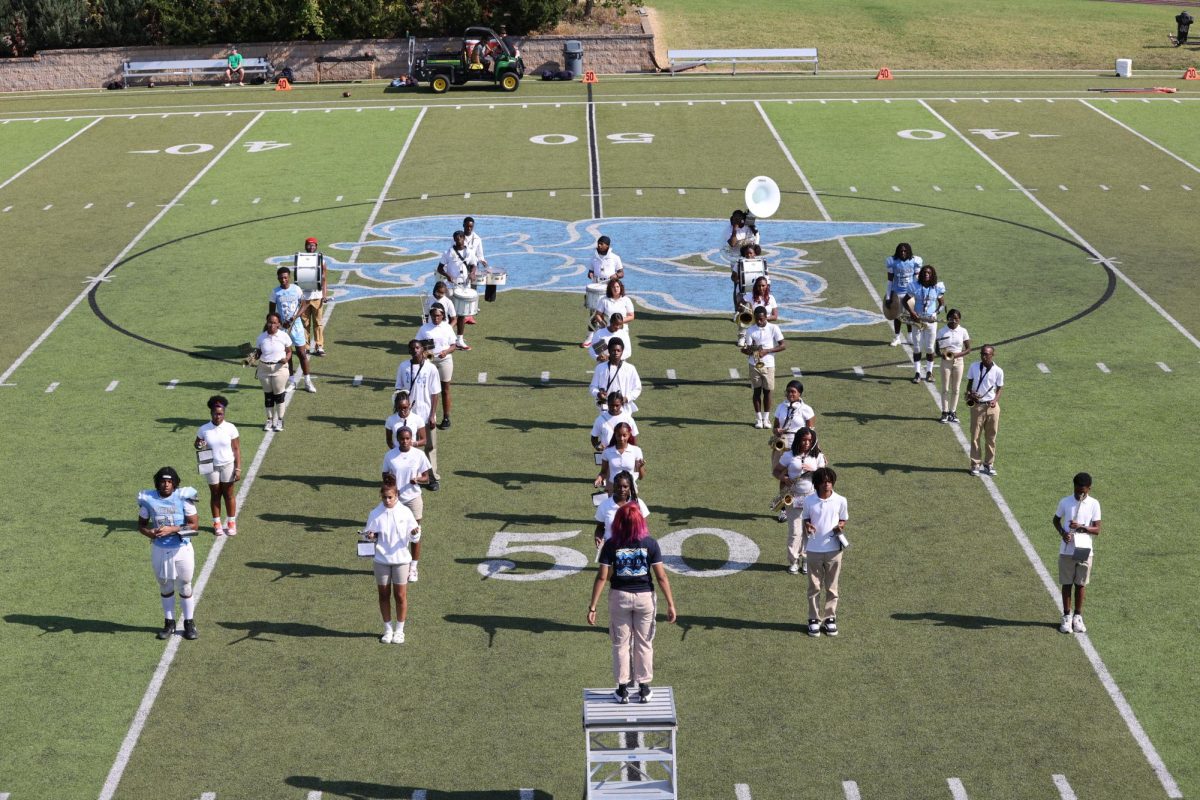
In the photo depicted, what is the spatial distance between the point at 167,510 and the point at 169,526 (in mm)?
172

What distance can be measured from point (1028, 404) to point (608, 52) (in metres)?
42.1

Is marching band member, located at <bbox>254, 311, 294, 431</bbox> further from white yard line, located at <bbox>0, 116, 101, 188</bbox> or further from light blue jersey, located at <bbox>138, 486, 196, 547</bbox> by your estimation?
white yard line, located at <bbox>0, 116, 101, 188</bbox>

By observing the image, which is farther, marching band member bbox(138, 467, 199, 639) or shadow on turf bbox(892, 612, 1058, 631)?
shadow on turf bbox(892, 612, 1058, 631)

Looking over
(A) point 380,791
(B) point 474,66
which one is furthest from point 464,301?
(B) point 474,66

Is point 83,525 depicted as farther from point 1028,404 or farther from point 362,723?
point 1028,404

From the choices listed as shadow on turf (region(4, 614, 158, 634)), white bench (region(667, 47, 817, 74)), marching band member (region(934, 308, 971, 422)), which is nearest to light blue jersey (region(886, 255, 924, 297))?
marching band member (region(934, 308, 971, 422))

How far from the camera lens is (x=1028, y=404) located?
25.6m

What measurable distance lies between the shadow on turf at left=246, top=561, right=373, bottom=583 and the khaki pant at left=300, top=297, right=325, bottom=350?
29.1 feet

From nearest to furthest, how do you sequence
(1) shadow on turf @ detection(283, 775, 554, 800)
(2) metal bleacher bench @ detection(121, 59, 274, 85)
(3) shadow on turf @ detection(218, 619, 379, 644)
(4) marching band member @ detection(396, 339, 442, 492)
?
(1) shadow on turf @ detection(283, 775, 554, 800) < (3) shadow on turf @ detection(218, 619, 379, 644) < (4) marching band member @ detection(396, 339, 442, 492) < (2) metal bleacher bench @ detection(121, 59, 274, 85)

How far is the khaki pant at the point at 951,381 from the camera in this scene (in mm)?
24406

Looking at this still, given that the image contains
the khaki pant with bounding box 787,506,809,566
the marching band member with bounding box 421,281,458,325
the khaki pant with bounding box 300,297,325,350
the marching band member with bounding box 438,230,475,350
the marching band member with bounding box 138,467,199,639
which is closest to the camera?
the marching band member with bounding box 138,467,199,639

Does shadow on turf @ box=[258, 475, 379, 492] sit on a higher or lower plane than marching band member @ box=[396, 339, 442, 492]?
lower

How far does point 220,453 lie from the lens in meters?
20.4

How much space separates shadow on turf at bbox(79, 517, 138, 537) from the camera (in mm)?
20969
